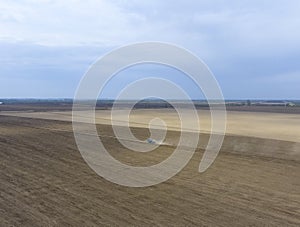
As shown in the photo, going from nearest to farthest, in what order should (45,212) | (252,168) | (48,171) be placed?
1. (45,212)
2. (48,171)
3. (252,168)

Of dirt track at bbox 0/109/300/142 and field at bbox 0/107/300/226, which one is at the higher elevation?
dirt track at bbox 0/109/300/142

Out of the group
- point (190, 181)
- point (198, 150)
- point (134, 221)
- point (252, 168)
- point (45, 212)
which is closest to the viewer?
point (134, 221)

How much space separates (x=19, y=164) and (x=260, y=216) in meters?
8.36

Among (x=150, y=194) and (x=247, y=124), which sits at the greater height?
(x=247, y=124)

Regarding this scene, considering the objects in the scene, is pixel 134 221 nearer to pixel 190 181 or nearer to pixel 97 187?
pixel 97 187

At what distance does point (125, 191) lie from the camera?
9.70 m

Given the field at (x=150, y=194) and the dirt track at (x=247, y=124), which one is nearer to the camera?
the field at (x=150, y=194)

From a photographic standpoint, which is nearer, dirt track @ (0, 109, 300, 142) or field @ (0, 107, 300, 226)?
field @ (0, 107, 300, 226)

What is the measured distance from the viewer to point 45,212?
25.9 ft

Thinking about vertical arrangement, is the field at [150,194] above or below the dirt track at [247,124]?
below

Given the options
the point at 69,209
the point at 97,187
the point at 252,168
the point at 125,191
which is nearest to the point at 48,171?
the point at 97,187

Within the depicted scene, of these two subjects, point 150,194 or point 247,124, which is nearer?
point 150,194

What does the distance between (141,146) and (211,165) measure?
5.09m

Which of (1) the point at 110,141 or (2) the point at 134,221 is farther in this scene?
(1) the point at 110,141
